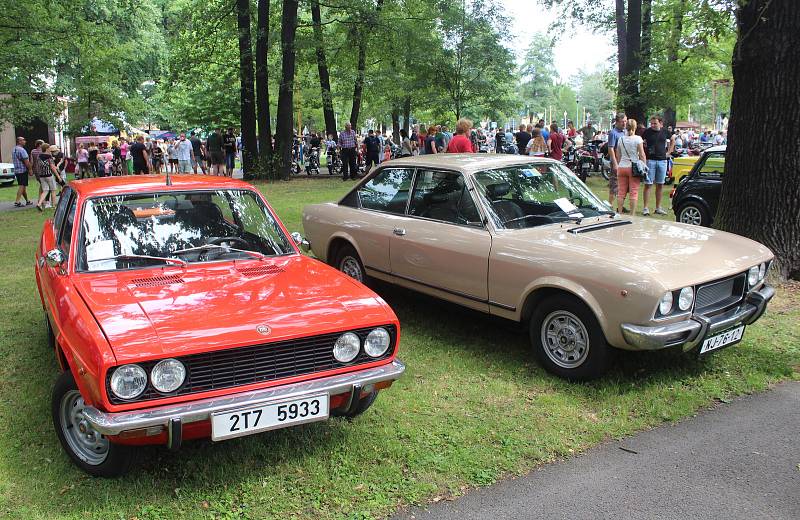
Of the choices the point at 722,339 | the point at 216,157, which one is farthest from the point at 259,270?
the point at 216,157

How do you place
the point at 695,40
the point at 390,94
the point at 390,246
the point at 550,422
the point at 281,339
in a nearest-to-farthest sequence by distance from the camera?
the point at 281,339
the point at 550,422
the point at 390,246
the point at 695,40
the point at 390,94

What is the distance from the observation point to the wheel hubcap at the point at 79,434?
3.56 metres

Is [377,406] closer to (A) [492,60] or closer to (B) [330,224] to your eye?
(B) [330,224]

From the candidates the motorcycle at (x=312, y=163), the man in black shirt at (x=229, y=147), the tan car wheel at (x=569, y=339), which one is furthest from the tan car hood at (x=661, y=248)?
the man in black shirt at (x=229, y=147)

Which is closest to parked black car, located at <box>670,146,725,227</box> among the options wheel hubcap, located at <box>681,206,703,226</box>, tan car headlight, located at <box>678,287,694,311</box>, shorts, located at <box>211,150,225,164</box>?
wheel hubcap, located at <box>681,206,703,226</box>

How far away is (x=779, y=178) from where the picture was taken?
709cm

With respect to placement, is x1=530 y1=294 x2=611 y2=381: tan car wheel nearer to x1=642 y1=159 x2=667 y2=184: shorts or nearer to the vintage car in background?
x1=642 y1=159 x2=667 y2=184: shorts

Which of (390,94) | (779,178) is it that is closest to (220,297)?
(779,178)

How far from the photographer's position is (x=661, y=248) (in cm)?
494

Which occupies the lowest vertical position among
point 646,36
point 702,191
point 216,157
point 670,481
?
point 670,481

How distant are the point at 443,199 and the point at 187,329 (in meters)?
3.21

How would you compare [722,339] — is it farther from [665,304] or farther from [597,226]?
[597,226]

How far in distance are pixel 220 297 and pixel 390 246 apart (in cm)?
268

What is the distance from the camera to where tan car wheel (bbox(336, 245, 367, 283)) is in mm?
6828
